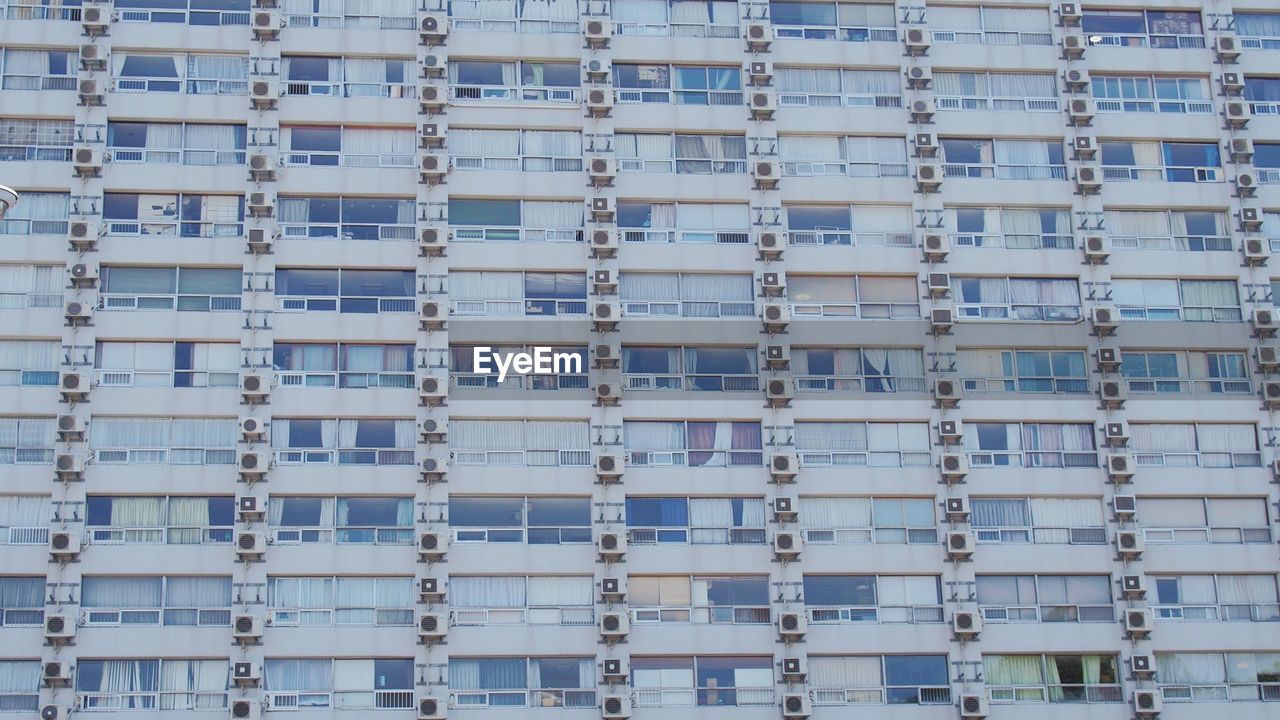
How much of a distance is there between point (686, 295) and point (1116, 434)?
1328cm

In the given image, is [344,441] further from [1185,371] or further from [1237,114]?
[1237,114]

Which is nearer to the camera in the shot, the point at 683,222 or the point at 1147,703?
the point at 1147,703

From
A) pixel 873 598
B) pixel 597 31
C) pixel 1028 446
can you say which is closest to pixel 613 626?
pixel 873 598

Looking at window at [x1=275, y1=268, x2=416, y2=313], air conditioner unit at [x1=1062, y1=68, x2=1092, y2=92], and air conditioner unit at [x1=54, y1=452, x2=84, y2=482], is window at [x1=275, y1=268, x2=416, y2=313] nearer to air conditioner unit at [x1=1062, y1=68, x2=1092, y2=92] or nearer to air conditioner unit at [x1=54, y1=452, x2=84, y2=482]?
air conditioner unit at [x1=54, y1=452, x2=84, y2=482]

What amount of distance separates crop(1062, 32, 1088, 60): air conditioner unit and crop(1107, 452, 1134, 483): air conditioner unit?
13157 mm

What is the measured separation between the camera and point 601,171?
55594mm

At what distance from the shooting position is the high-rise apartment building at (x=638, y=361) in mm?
51781

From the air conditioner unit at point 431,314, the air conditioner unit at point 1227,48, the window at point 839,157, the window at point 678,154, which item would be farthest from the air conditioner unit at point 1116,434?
the air conditioner unit at point 431,314

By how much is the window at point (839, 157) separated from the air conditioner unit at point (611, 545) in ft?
42.8

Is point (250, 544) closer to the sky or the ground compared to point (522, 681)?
closer to the sky

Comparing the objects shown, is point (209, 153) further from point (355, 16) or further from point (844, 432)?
point (844, 432)

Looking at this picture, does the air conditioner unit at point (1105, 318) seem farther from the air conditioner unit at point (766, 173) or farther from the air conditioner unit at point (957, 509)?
the air conditioner unit at point (766, 173)

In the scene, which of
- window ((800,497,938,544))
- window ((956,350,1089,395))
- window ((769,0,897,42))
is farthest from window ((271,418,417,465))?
window ((769,0,897,42))

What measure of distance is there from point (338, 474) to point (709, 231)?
13.3m
